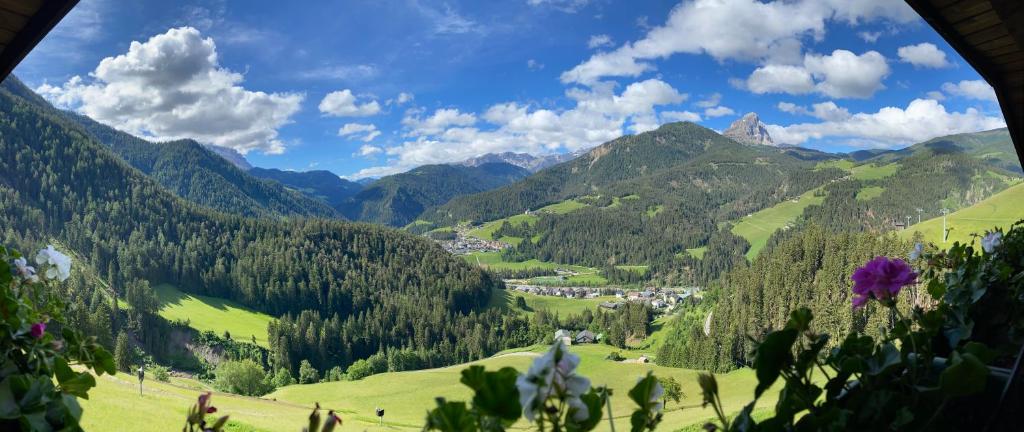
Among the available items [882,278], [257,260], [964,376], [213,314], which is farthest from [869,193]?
[964,376]

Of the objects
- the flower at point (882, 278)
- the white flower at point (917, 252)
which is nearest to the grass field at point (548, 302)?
the white flower at point (917, 252)

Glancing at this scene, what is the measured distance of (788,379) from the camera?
40.6 inches

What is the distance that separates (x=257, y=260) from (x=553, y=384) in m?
146

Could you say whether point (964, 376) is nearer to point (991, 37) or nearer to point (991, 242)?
point (991, 242)

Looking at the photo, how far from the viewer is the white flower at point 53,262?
215 centimetres

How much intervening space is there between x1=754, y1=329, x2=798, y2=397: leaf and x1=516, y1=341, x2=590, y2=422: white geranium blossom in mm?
327

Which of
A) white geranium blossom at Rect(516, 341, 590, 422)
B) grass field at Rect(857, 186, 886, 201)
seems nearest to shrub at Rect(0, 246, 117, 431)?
white geranium blossom at Rect(516, 341, 590, 422)

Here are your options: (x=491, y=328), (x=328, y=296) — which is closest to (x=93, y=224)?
(x=328, y=296)

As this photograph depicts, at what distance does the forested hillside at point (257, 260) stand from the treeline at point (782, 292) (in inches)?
1627

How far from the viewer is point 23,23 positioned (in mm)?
1954

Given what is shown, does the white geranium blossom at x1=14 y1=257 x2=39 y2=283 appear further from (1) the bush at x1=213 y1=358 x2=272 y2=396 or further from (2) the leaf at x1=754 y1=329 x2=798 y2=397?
(1) the bush at x1=213 y1=358 x2=272 y2=396

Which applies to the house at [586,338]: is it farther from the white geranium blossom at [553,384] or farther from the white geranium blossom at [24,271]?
the white geranium blossom at [553,384]

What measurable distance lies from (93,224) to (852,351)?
184 metres

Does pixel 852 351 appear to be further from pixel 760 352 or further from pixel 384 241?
pixel 384 241
